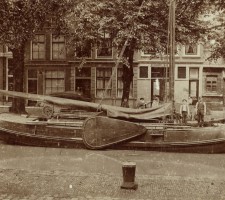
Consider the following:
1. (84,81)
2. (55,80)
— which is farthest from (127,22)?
(55,80)

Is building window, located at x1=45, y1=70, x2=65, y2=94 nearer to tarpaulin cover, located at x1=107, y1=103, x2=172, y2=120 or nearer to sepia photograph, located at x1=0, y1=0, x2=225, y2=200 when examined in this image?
sepia photograph, located at x1=0, y1=0, x2=225, y2=200

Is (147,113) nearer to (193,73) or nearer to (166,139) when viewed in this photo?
(166,139)

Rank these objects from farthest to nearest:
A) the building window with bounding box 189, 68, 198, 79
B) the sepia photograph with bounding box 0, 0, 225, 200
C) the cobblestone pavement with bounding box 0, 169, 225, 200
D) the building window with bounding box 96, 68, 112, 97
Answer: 1. the building window with bounding box 189, 68, 198, 79
2. the building window with bounding box 96, 68, 112, 97
3. the sepia photograph with bounding box 0, 0, 225, 200
4. the cobblestone pavement with bounding box 0, 169, 225, 200

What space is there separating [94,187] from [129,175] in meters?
0.87

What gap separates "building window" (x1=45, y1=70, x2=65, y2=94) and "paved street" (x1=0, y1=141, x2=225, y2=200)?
19933 millimetres

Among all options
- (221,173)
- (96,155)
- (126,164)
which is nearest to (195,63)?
(96,155)

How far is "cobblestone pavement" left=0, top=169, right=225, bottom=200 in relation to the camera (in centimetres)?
976

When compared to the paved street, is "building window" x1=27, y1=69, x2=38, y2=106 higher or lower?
higher

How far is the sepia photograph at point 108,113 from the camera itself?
1100cm

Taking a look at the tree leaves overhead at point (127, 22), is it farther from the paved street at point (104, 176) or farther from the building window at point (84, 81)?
the building window at point (84, 81)

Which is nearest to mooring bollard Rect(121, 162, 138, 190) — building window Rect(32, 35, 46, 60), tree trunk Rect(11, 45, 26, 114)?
tree trunk Rect(11, 45, 26, 114)

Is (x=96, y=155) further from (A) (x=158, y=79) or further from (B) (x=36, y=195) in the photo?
(A) (x=158, y=79)

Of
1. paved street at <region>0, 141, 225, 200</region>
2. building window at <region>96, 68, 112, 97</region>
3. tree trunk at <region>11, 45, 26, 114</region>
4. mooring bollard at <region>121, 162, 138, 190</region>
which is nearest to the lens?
paved street at <region>0, 141, 225, 200</region>

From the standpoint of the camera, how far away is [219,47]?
1103 inches
